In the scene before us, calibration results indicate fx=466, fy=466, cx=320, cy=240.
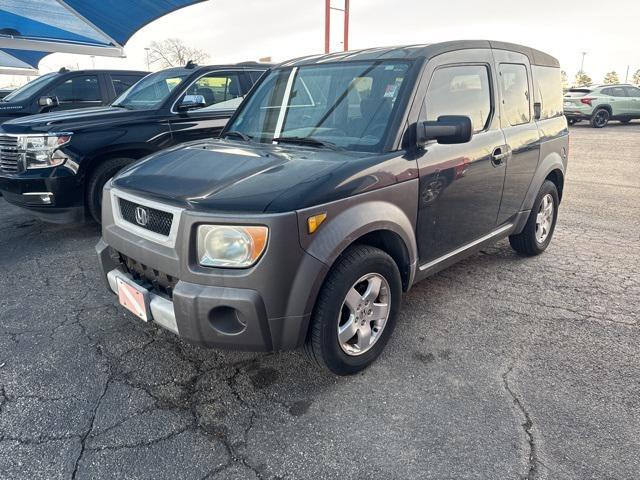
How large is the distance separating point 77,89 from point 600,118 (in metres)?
19.1

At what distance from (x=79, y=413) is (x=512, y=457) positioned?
2164mm

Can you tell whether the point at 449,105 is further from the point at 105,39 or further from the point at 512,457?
the point at 105,39

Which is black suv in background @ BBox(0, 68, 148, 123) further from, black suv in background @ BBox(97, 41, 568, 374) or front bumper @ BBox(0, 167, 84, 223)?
black suv in background @ BBox(97, 41, 568, 374)

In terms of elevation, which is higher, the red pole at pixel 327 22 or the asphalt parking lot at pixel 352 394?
the red pole at pixel 327 22

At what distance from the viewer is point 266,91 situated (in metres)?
3.74

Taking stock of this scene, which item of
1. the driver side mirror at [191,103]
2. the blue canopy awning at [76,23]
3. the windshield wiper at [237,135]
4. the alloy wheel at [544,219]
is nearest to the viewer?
the windshield wiper at [237,135]

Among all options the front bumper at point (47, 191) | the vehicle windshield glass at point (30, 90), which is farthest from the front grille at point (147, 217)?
the vehicle windshield glass at point (30, 90)

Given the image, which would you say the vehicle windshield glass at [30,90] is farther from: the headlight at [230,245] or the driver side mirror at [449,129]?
the driver side mirror at [449,129]

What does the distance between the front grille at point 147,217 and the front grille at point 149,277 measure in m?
0.22

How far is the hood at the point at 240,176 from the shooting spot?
2.22 metres

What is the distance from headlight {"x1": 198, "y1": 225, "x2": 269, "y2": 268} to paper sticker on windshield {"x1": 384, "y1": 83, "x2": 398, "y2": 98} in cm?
135

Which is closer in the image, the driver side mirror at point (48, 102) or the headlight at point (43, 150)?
the headlight at point (43, 150)

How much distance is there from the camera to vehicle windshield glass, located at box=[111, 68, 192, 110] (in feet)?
19.0

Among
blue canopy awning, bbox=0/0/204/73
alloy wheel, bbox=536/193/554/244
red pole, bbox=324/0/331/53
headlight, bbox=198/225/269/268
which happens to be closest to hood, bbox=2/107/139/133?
headlight, bbox=198/225/269/268
